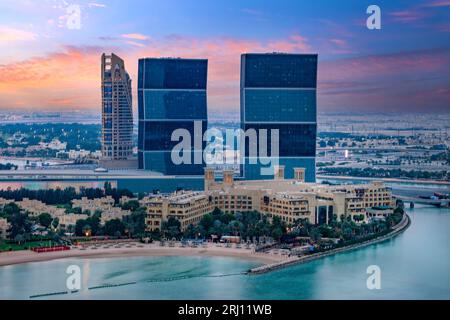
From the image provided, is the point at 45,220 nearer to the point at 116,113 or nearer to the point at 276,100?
the point at 276,100

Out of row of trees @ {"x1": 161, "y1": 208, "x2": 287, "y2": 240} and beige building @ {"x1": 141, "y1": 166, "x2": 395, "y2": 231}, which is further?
beige building @ {"x1": 141, "y1": 166, "x2": 395, "y2": 231}

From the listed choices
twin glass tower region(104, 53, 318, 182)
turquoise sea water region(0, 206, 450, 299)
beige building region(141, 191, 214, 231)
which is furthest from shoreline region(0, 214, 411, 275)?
twin glass tower region(104, 53, 318, 182)

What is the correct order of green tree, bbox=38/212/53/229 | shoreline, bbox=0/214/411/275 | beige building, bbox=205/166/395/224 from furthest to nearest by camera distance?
beige building, bbox=205/166/395/224 → green tree, bbox=38/212/53/229 → shoreline, bbox=0/214/411/275

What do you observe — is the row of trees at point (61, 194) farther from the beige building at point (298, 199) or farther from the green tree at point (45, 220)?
the green tree at point (45, 220)

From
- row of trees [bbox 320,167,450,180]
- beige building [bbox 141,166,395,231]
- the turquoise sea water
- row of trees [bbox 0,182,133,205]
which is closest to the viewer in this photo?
the turquoise sea water

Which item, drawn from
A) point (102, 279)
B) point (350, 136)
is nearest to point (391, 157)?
point (350, 136)

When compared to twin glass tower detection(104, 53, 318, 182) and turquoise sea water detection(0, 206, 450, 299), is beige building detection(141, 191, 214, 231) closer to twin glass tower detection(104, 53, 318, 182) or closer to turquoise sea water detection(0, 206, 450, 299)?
turquoise sea water detection(0, 206, 450, 299)

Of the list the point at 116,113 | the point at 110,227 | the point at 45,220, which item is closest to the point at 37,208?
the point at 45,220

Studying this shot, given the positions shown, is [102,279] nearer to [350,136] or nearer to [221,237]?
[221,237]
